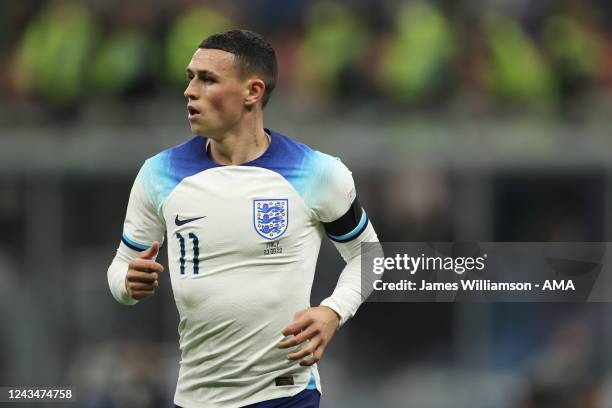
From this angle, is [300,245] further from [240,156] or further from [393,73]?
[393,73]

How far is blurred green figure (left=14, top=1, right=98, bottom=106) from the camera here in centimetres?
1299

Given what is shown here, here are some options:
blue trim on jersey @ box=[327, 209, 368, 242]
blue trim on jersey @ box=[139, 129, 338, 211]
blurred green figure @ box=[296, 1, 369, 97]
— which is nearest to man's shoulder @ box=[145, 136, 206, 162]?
blue trim on jersey @ box=[139, 129, 338, 211]

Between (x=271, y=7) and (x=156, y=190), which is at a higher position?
(x=271, y=7)

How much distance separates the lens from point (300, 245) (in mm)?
5793

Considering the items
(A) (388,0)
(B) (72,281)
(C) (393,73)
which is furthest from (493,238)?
(B) (72,281)

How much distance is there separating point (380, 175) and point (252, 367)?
6532 mm

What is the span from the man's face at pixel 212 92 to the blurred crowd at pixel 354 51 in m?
6.94

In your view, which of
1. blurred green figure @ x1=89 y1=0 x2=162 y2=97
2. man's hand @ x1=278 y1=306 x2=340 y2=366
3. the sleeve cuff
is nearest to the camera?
man's hand @ x1=278 y1=306 x2=340 y2=366

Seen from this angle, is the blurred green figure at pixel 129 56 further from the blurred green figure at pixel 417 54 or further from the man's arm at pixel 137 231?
the man's arm at pixel 137 231

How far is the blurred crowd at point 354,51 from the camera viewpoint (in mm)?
12805

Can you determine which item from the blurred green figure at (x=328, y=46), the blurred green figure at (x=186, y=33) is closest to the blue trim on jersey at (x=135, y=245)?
the blurred green figure at (x=186, y=33)

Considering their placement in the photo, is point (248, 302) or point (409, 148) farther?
point (409, 148)

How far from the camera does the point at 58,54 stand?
1323 cm

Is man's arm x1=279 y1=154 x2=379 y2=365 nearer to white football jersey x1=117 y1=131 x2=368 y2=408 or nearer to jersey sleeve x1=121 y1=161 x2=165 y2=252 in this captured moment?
white football jersey x1=117 y1=131 x2=368 y2=408
